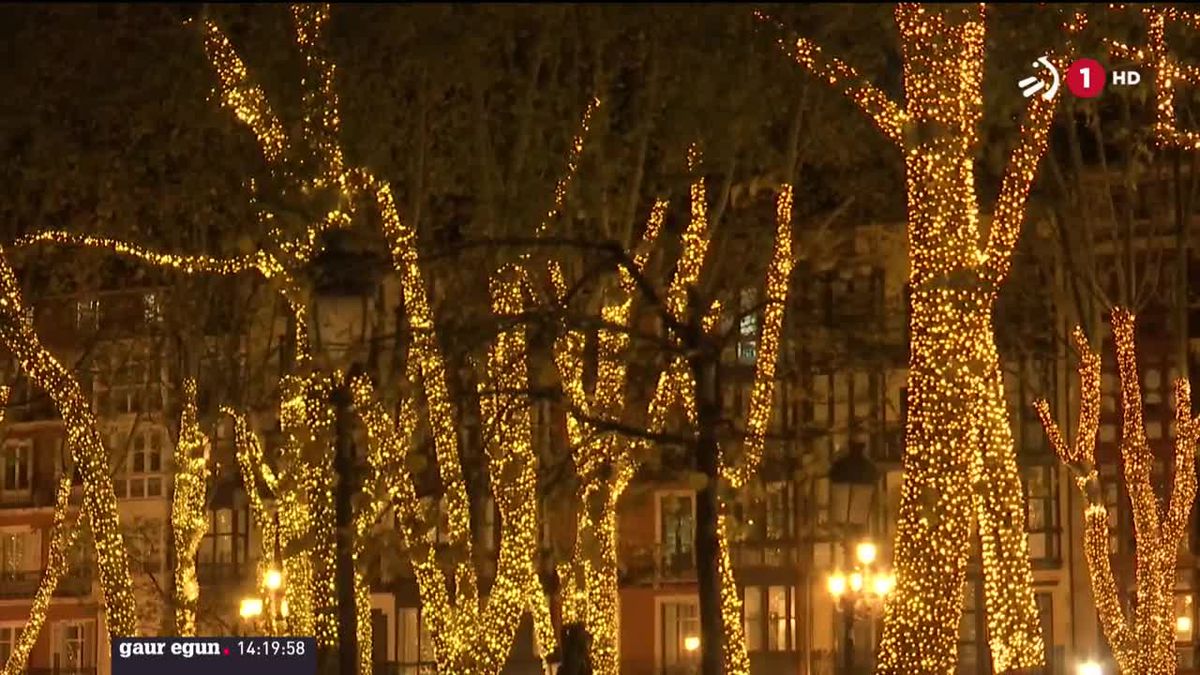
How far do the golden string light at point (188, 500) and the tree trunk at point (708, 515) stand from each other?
14.6 meters

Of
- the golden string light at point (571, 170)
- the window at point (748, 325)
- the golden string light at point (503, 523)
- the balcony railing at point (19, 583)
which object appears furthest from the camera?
the balcony railing at point (19, 583)

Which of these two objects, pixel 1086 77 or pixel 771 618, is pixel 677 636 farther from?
pixel 1086 77

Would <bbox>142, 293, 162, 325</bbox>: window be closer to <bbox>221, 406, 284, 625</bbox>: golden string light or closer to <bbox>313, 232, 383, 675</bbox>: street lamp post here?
<bbox>221, 406, 284, 625</bbox>: golden string light

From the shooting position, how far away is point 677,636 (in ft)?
179

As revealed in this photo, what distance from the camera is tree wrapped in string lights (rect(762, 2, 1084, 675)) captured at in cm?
1672

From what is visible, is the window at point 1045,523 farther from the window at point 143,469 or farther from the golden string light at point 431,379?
the golden string light at point 431,379

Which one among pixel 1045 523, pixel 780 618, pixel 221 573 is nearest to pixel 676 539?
pixel 780 618

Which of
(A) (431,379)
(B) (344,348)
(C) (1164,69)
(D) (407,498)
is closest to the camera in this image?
(B) (344,348)

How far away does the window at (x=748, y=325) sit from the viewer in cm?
1606

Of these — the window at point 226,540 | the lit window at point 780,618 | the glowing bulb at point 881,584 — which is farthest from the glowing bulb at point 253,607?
the window at point 226,540

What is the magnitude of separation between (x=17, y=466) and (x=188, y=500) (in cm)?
3675

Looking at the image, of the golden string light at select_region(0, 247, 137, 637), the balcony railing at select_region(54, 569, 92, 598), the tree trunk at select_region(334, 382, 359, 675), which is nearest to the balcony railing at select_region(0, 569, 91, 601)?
the balcony railing at select_region(54, 569, 92, 598)

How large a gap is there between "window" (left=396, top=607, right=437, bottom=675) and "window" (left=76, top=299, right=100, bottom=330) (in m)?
10.8

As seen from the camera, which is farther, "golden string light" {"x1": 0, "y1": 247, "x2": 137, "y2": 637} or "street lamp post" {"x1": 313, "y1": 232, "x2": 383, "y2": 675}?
"golden string light" {"x1": 0, "y1": 247, "x2": 137, "y2": 637}
